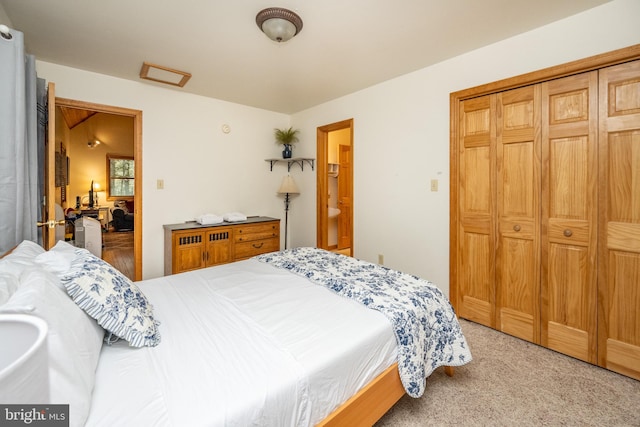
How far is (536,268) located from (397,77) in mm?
2311

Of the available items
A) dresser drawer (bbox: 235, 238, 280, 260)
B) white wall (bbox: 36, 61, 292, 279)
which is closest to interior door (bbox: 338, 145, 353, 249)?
white wall (bbox: 36, 61, 292, 279)

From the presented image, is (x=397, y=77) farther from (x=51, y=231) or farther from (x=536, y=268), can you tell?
(x=51, y=231)

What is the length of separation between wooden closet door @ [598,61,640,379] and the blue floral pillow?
2784 millimetres

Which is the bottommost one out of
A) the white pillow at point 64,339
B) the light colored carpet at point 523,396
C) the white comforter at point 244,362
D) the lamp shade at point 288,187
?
the light colored carpet at point 523,396

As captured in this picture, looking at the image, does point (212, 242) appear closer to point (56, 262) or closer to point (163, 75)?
point (163, 75)

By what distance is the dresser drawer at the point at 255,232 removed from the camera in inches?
144

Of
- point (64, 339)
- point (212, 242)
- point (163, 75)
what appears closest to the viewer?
point (64, 339)

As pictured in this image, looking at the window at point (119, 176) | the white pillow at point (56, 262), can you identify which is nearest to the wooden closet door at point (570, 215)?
the white pillow at point (56, 262)

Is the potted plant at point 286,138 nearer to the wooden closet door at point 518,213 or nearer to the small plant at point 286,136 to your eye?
the small plant at point 286,136

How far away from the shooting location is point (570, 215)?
2.07 m

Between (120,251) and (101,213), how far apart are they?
2.64 meters

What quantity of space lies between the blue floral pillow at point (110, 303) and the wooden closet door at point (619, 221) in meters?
2.78

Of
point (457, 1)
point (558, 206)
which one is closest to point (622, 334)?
point (558, 206)

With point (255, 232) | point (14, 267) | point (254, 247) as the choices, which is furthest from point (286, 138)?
point (14, 267)
